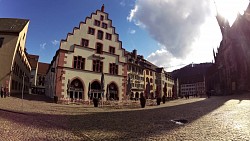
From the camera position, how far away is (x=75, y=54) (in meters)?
28.9

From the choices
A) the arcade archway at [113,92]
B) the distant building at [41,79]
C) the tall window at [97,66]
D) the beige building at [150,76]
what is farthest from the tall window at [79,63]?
the distant building at [41,79]

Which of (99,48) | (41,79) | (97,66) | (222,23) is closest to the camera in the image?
(97,66)

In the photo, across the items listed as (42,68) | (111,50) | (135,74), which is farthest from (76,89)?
(42,68)

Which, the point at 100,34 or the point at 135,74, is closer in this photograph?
the point at 100,34

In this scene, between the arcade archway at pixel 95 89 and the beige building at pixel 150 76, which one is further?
the beige building at pixel 150 76

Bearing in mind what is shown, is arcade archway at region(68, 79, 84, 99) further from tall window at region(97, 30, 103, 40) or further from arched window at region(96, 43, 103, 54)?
tall window at region(97, 30, 103, 40)

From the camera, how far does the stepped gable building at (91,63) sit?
2752 cm

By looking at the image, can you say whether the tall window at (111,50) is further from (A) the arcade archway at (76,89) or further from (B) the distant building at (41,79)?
(B) the distant building at (41,79)

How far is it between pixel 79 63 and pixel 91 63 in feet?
6.53

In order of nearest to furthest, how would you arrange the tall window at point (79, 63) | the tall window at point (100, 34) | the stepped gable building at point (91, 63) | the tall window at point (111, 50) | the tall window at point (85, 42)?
the stepped gable building at point (91, 63), the tall window at point (79, 63), the tall window at point (85, 42), the tall window at point (100, 34), the tall window at point (111, 50)

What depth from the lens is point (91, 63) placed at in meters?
30.5

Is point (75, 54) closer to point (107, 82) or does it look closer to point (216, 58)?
point (107, 82)

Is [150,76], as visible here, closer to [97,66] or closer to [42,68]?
[97,66]

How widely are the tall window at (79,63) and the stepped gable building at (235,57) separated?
3661 cm
